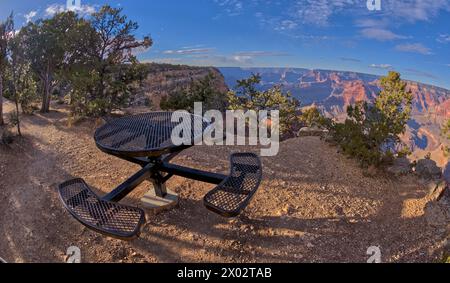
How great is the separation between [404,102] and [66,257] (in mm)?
6651

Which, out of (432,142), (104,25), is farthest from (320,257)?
(432,142)

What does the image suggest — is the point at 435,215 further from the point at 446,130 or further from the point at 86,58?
the point at 86,58

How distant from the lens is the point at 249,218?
177 inches

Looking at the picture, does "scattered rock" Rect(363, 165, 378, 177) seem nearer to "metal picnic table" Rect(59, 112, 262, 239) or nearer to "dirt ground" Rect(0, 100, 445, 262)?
"dirt ground" Rect(0, 100, 445, 262)

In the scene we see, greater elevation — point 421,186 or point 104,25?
point 104,25

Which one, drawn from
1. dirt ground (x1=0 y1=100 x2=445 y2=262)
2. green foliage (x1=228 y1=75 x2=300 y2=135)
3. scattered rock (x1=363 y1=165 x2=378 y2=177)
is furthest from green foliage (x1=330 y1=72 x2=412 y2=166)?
green foliage (x1=228 y1=75 x2=300 y2=135)

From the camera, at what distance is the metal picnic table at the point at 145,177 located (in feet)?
10.3

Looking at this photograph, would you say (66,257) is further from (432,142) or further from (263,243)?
(432,142)

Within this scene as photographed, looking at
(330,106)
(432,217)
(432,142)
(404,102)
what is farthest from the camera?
(330,106)

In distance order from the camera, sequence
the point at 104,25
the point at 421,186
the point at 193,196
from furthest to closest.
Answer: the point at 104,25 < the point at 421,186 < the point at 193,196

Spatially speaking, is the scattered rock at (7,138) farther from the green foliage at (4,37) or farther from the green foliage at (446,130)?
the green foliage at (446,130)

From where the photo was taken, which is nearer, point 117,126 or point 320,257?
point 320,257

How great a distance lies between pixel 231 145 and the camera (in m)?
7.43

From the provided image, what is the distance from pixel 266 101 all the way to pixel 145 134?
7945 millimetres
